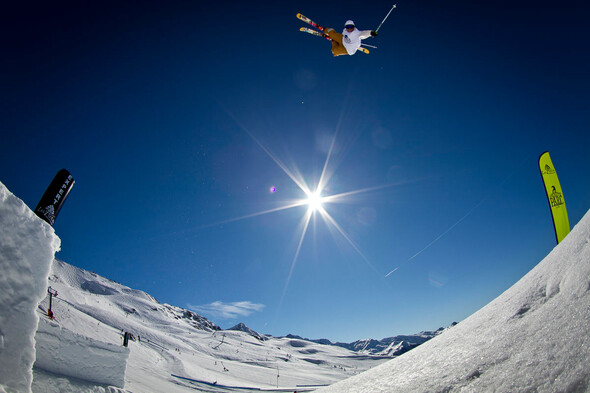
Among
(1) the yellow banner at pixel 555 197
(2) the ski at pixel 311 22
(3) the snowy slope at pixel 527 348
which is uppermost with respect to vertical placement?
(2) the ski at pixel 311 22

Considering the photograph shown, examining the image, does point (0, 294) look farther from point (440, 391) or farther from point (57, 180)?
point (440, 391)

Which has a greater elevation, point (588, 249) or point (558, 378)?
point (588, 249)

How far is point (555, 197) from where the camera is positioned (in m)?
9.68

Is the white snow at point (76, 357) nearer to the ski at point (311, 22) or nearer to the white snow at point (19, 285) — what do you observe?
the white snow at point (19, 285)

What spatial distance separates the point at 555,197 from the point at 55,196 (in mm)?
15869

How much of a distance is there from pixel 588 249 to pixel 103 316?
7779 centimetres

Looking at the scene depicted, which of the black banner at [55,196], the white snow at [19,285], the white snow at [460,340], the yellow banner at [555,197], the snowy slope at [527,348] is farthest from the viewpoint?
the yellow banner at [555,197]

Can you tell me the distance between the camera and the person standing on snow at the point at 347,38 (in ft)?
31.9

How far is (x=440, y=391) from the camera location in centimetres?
241

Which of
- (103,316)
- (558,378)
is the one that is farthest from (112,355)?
(103,316)

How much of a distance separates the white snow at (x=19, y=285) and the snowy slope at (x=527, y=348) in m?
4.62

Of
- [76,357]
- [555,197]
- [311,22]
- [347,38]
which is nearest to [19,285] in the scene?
[76,357]

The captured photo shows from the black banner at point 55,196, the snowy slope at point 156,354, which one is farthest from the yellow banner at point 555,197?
the black banner at point 55,196

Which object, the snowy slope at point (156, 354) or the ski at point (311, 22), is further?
the snowy slope at point (156, 354)
